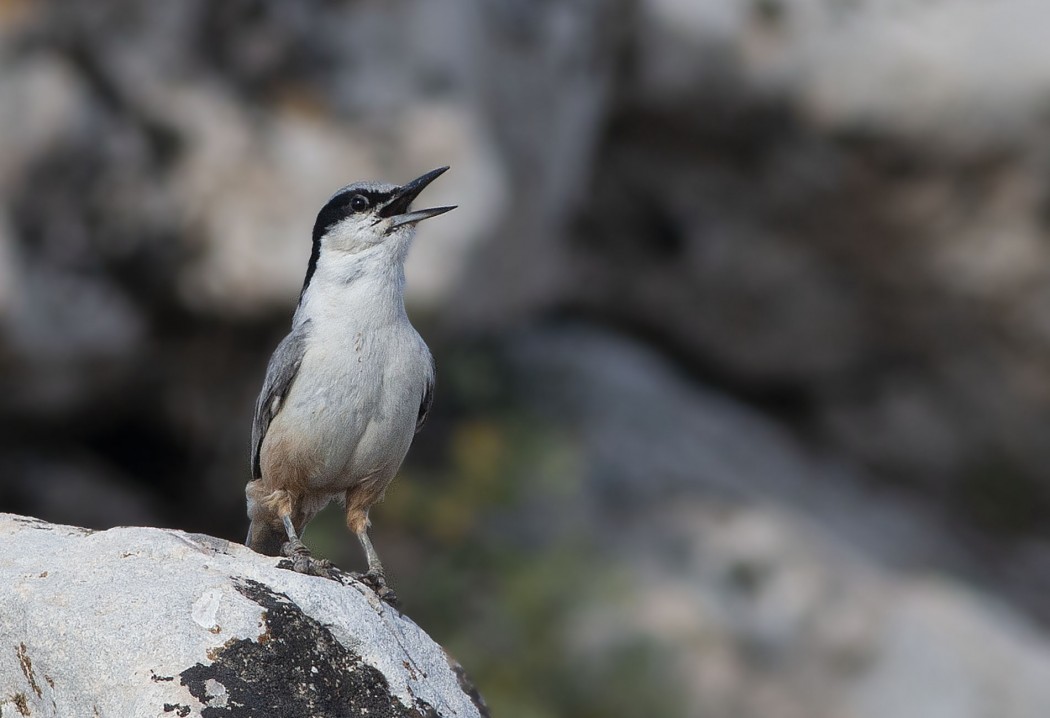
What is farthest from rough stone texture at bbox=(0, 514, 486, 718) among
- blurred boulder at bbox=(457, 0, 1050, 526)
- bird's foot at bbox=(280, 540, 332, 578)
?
blurred boulder at bbox=(457, 0, 1050, 526)

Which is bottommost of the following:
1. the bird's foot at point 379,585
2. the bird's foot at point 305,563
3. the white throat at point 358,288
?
the bird's foot at point 305,563

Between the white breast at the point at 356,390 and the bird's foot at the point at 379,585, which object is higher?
the white breast at the point at 356,390

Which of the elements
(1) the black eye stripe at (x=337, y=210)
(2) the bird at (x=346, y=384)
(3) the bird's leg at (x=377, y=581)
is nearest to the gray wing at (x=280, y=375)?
(2) the bird at (x=346, y=384)

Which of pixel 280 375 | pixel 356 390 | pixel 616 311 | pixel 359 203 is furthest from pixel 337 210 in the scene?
pixel 616 311

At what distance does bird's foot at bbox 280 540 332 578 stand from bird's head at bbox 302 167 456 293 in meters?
1.31

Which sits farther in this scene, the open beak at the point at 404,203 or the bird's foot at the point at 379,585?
the open beak at the point at 404,203

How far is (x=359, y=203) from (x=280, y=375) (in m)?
0.86

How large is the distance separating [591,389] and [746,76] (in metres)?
3.02

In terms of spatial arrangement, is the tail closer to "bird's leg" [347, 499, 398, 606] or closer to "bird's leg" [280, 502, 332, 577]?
"bird's leg" [280, 502, 332, 577]

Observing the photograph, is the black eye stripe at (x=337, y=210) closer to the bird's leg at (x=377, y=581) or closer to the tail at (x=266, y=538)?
the tail at (x=266, y=538)

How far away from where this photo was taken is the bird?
5.59 meters

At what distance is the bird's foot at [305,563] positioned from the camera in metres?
4.82

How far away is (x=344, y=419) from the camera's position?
557 centimetres

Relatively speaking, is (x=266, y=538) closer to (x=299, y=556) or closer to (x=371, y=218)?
(x=299, y=556)
